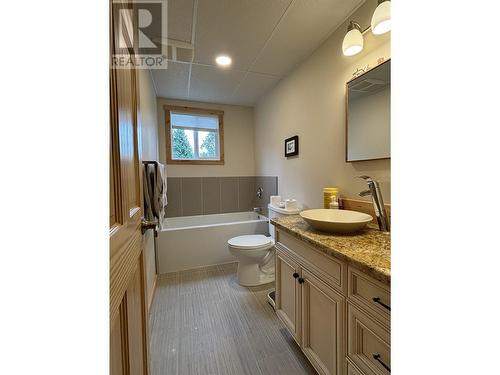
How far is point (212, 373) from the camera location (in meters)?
1.29

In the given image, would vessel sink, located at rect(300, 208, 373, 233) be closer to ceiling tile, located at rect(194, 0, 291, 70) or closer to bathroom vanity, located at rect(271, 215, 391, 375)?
bathroom vanity, located at rect(271, 215, 391, 375)

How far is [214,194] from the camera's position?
11.1ft

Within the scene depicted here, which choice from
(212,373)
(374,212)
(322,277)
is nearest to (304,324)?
(322,277)

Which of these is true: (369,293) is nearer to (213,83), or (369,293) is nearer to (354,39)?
(354,39)

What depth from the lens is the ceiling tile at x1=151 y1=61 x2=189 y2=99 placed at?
2205mm

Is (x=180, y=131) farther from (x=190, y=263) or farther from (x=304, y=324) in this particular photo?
(x=304, y=324)

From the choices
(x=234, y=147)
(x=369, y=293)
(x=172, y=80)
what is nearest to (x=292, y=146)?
(x=234, y=147)

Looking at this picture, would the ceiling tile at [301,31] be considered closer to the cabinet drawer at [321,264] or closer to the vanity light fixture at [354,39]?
the vanity light fixture at [354,39]

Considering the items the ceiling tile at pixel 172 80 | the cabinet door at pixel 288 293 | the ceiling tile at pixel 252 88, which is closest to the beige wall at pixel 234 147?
the ceiling tile at pixel 252 88

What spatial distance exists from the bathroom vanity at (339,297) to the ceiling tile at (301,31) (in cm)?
147

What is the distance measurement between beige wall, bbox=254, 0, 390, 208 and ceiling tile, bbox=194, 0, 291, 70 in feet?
1.68

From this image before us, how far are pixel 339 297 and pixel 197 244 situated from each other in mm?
2060

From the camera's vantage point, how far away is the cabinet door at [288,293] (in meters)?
1.35
